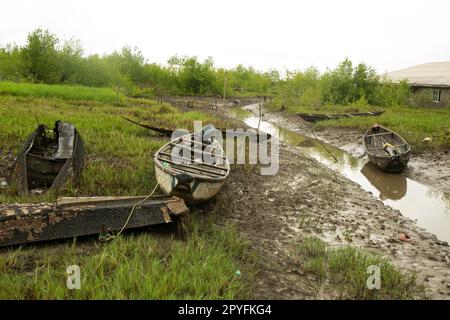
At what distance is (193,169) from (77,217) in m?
2.82

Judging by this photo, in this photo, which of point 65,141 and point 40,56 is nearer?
point 65,141

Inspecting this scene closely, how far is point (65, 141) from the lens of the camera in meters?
7.24

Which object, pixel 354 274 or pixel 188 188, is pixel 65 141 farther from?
pixel 354 274

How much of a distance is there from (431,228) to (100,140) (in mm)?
8523

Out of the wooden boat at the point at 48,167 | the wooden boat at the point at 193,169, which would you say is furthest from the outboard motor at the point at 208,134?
the wooden boat at the point at 48,167

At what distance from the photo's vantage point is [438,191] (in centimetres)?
930

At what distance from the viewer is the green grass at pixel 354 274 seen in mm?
3965

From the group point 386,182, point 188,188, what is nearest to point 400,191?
point 386,182

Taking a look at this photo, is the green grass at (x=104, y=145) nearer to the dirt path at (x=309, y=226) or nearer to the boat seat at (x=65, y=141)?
the boat seat at (x=65, y=141)

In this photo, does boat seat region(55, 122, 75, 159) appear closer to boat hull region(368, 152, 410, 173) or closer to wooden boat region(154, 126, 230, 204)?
wooden boat region(154, 126, 230, 204)

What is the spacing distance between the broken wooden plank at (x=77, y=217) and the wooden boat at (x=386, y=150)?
836 cm

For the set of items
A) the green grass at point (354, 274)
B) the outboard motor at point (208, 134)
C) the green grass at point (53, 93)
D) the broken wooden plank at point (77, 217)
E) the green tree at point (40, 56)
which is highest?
the green tree at point (40, 56)

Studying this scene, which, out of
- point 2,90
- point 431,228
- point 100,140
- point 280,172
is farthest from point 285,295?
point 2,90

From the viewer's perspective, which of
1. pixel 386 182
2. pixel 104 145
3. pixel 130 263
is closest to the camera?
pixel 130 263
